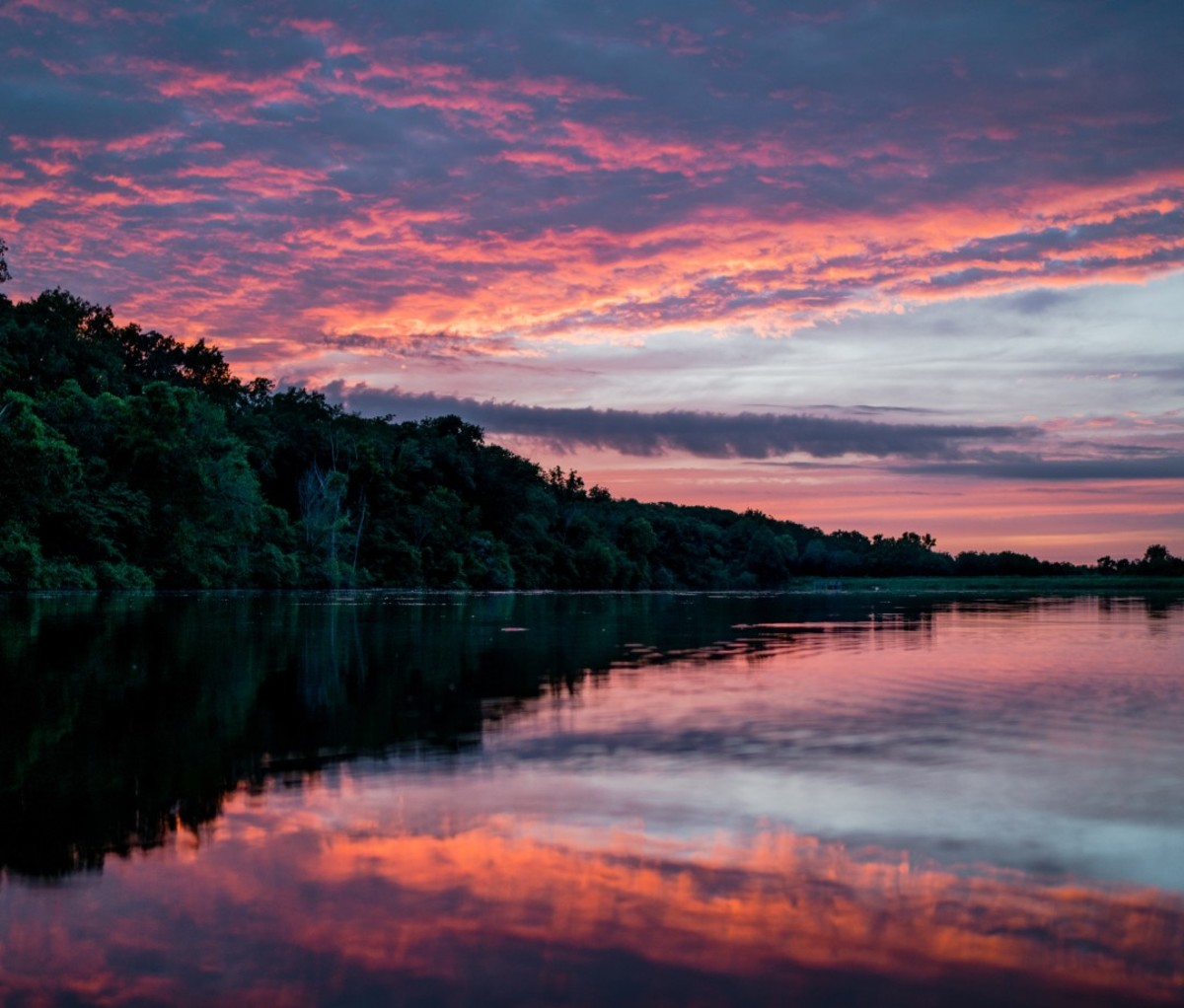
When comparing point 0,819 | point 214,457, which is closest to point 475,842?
point 0,819

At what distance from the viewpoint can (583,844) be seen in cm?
587

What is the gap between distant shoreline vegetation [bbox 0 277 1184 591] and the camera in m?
49.4

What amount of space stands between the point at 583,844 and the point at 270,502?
8238 centimetres

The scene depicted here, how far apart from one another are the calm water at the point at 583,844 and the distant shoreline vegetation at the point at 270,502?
3784 centimetres

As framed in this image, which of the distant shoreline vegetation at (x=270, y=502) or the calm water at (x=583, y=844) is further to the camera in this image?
the distant shoreline vegetation at (x=270, y=502)

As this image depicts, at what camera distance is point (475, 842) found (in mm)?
5914

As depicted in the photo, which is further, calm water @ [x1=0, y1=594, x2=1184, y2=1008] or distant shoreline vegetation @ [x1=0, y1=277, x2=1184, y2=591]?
distant shoreline vegetation @ [x1=0, y1=277, x2=1184, y2=591]

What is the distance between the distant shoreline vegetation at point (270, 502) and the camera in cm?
4938

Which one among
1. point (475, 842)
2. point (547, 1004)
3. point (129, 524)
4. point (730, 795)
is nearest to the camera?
point (547, 1004)

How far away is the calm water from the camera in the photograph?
411cm

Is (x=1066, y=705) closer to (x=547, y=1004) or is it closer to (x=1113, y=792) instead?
(x=1113, y=792)

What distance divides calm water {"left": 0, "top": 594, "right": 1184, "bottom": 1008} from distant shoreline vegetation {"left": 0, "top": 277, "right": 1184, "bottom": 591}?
3784 cm

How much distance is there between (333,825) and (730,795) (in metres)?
2.47

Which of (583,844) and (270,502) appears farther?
(270,502)
